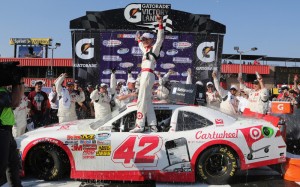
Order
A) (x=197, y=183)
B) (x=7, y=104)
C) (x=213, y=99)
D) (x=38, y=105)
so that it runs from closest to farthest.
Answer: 1. (x=7, y=104)
2. (x=197, y=183)
3. (x=38, y=105)
4. (x=213, y=99)

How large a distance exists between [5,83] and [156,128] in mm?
2304

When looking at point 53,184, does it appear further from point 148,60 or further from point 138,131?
point 148,60

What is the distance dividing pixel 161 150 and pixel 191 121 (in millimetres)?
642

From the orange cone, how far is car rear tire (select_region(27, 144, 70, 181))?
3389 mm

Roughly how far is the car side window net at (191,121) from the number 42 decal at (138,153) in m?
0.43

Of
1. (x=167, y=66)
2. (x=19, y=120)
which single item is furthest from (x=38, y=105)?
(x=167, y=66)

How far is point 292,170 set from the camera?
5.39 meters

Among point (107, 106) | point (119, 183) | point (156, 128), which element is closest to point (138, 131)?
point (156, 128)

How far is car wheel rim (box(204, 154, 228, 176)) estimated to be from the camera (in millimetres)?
5125

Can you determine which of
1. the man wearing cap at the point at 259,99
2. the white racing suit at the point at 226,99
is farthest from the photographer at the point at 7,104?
the man wearing cap at the point at 259,99

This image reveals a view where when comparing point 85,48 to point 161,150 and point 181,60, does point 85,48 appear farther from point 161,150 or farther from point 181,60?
point 161,150

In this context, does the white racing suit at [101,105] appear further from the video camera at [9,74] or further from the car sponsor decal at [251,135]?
the video camera at [9,74]

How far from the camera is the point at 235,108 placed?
780 cm

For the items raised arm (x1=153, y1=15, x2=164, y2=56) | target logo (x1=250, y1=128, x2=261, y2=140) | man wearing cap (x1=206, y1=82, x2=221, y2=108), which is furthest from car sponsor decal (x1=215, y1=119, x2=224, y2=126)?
man wearing cap (x1=206, y1=82, x2=221, y2=108)
